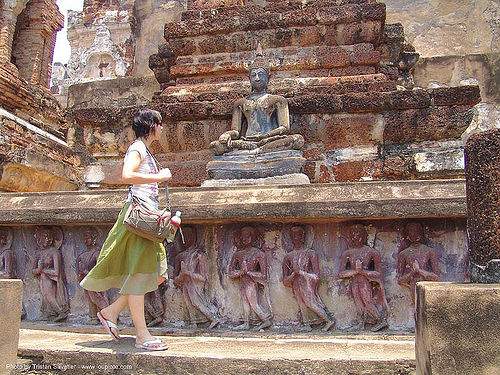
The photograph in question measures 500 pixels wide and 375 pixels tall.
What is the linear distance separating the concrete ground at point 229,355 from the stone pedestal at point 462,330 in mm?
1006

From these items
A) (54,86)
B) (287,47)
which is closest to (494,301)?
(287,47)

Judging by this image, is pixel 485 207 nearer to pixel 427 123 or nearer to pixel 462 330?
pixel 462 330

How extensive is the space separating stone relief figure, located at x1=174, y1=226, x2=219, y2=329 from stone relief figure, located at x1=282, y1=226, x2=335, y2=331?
704 millimetres

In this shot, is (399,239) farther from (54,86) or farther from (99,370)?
(54,86)

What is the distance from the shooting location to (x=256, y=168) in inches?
259

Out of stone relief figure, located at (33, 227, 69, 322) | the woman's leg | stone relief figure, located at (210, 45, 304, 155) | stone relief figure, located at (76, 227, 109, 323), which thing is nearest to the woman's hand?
the woman's leg

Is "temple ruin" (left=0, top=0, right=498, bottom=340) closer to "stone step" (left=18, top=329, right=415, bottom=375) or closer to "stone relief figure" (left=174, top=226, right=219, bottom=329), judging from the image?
"stone relief figure" (left=174, top=226, right=219, bottom=329)

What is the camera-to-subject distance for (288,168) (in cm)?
643

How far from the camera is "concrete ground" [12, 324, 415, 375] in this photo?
11.7 feet

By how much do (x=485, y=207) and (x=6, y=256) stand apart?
176 inches

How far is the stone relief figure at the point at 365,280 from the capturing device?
467 centimetres

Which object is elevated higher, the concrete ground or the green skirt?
the green skirt

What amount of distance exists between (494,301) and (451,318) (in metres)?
0.20

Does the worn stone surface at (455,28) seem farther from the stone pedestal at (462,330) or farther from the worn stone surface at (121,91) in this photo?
the stone pedestal at (462,330)
